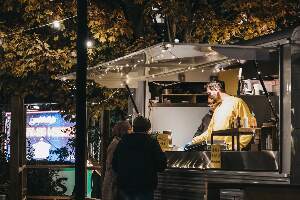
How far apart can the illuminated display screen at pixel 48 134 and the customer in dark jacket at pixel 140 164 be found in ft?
35.9

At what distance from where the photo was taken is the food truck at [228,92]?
8938 millimetres

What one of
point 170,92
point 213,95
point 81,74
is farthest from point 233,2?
point 81,74

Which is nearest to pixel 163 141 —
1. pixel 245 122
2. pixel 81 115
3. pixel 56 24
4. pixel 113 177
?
pixel 113 177

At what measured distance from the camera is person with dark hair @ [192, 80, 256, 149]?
35.5 feet

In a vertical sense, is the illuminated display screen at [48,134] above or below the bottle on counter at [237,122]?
below

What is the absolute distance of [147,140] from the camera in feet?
30.9

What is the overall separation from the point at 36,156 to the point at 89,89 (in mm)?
4234

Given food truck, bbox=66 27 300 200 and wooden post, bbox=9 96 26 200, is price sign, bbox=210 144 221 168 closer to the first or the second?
food truck, bbox=66 27 300 200

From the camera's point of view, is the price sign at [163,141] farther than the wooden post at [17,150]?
No

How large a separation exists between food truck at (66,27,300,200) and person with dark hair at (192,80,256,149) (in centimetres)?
28

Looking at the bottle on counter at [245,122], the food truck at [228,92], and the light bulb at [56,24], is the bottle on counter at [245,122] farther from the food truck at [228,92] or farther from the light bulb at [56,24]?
the light bulb at [56,24]

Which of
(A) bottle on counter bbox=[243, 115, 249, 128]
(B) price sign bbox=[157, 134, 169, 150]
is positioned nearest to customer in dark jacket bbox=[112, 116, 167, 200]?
(A) bottle on counter bbox=[243, 115, 249, 128]

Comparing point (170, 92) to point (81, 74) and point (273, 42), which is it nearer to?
point (81, 74)

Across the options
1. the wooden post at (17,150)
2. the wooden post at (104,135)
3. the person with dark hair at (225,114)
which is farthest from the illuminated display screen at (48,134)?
the person with dark hair at (225,114)
